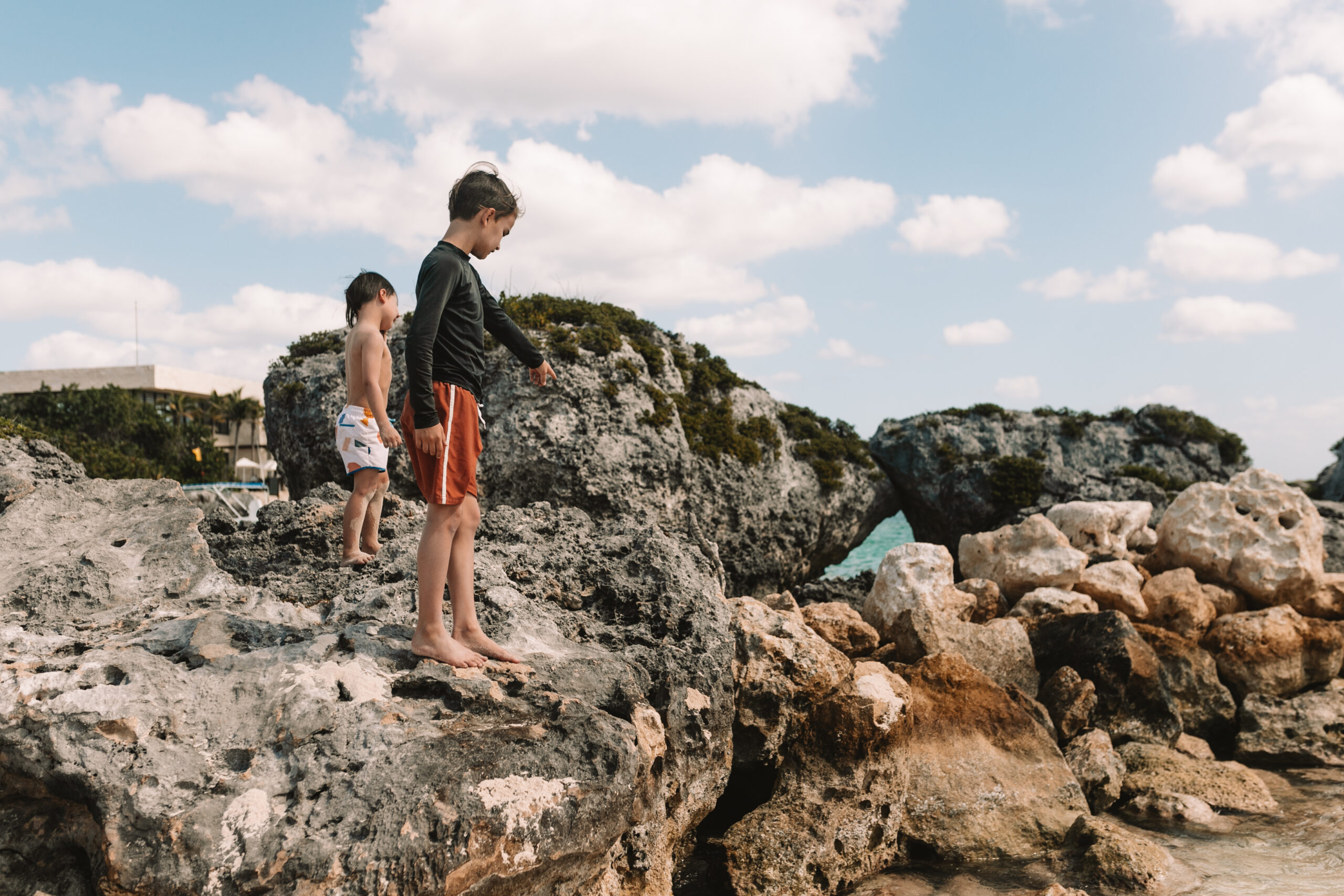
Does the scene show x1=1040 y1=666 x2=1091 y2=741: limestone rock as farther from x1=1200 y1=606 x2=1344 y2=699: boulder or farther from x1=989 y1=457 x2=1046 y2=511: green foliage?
x1=989 y1=457 x2=1046 y2=511: green foliage

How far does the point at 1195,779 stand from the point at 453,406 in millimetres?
7026

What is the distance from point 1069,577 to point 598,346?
21.7ft

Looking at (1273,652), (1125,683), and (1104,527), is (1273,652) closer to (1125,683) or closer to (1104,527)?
(1125,683)

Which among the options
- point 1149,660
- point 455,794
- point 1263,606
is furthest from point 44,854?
point 1263,606

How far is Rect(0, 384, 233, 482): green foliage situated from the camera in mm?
47219

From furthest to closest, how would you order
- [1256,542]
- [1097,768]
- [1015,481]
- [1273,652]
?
1. [1015,481]
2. [1256,542]
3. [1273,652]
4. [1097,768]

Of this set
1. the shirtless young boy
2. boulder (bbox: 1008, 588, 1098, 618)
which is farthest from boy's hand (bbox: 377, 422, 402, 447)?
boulder (bbox: 1008, 588, 1098, 618)

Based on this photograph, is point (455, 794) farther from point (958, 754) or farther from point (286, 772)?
point (958, 754)

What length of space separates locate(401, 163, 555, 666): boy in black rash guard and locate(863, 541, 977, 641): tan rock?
5606 millimetres

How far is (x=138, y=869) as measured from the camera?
118 inches

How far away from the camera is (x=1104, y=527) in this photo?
1149 centimetres

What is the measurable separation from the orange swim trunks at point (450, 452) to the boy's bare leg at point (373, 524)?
2.04m

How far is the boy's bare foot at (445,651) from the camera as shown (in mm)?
4082

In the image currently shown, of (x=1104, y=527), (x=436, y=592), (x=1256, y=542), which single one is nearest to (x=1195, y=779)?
(x=1256, y=542)
